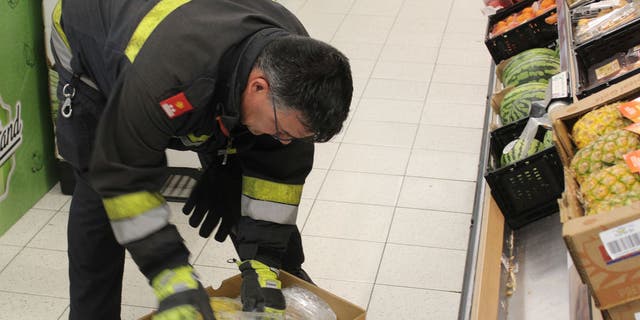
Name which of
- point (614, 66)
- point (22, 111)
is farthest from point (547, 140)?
point (22, 111)

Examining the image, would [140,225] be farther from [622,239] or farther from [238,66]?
[622,239]

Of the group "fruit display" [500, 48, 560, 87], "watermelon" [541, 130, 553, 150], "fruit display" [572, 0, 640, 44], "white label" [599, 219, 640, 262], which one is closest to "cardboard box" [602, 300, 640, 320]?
"white label" [599, 219, 640, 262]

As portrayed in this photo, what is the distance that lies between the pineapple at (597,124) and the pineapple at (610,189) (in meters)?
0.17

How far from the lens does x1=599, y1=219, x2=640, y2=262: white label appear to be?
1.68 metres

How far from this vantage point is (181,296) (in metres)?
1.87

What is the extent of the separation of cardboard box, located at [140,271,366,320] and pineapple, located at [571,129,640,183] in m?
0.72

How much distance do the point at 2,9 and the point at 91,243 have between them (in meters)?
1.63

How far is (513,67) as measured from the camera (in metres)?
3.90

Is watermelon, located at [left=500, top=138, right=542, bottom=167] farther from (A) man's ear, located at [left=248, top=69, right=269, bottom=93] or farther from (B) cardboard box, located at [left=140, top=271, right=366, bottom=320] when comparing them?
(A) man's ear, located at [left=248, top=69, right=269, bottom=93]

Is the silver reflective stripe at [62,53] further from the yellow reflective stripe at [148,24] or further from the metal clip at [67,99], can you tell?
the yellow reflective stripe at [148,24]

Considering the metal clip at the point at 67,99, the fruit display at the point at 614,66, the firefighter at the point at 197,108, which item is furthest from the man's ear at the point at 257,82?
the fruit display at the point at 614,66

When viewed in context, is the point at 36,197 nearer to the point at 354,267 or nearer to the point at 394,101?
the point at 354,267

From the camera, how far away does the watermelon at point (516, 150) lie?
296 centimetres

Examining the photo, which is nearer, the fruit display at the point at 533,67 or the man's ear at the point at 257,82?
the man's ear at the point at 257,82
